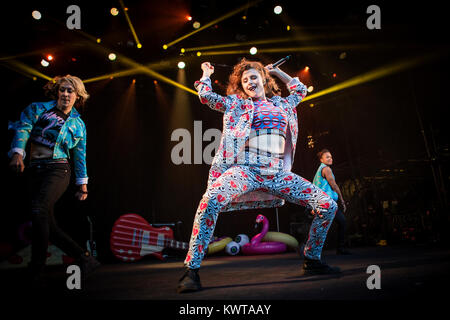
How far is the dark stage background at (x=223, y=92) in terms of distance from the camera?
224 inches

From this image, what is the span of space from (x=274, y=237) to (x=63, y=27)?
6.10m

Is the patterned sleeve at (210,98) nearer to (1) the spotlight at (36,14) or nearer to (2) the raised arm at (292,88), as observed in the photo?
(2) the raised arm at (292,88)

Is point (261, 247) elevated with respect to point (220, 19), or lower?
lower

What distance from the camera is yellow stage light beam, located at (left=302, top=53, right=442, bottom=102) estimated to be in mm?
6879

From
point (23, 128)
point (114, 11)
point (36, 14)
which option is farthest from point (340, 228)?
point (36, 14)

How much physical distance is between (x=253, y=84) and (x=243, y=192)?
3.39 feet

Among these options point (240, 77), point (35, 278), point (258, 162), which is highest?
point (240, 77)

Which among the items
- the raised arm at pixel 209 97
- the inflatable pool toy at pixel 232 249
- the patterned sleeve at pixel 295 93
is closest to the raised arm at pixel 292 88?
the patterned sleeve at pixel 295 93

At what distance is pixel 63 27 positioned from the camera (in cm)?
539

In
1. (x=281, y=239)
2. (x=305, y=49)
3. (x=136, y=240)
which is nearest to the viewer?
(x=136, y=240)

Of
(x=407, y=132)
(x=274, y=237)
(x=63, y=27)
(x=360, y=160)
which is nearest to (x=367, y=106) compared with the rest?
(x=407, y=132)

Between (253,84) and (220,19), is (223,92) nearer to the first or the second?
(220,19)

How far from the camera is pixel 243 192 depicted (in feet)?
7.38
